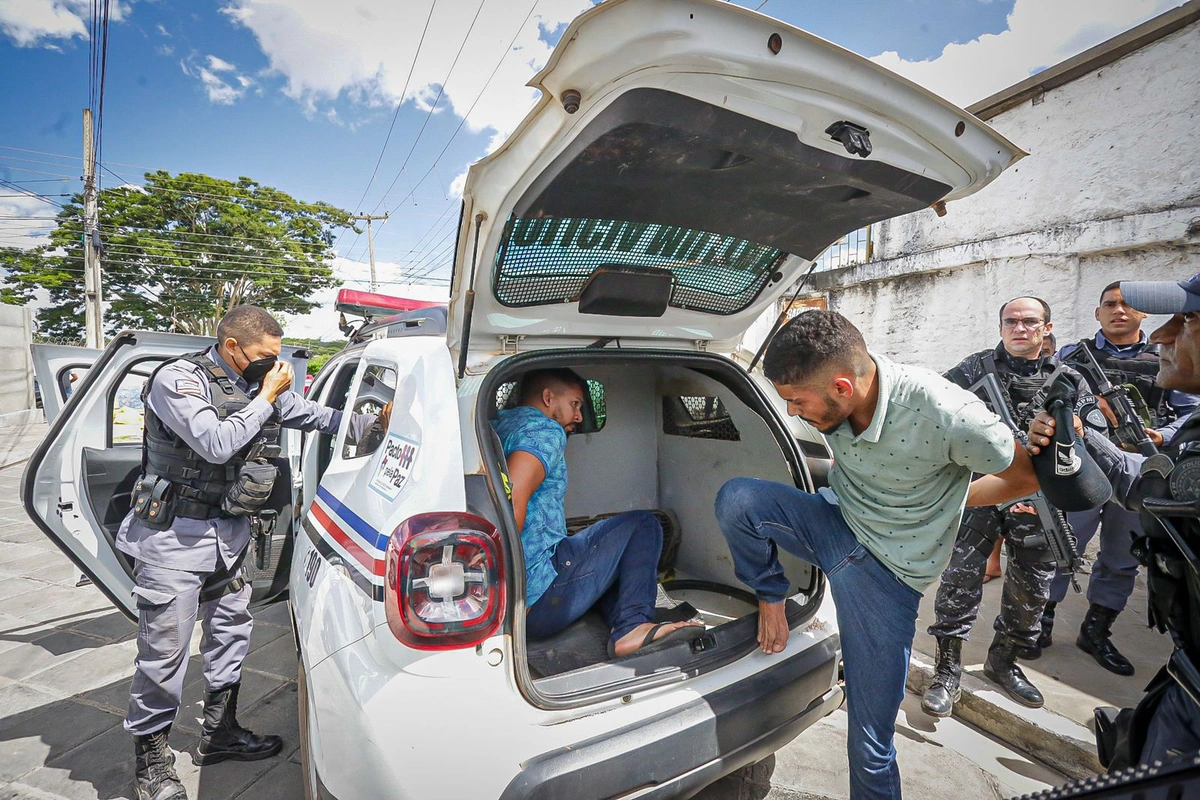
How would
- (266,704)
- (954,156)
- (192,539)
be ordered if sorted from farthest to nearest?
1. (266,704)
2. (192,539)
3. (954,156)

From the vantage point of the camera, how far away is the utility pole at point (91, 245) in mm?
16609

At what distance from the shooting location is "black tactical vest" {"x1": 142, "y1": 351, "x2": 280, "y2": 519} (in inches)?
85.5

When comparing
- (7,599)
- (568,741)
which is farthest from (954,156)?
(7,599)

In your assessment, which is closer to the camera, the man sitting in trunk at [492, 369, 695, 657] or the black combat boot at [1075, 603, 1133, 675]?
the man sitting in trunk at [492, 369, 695, 657]

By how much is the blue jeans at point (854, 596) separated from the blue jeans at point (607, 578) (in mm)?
394

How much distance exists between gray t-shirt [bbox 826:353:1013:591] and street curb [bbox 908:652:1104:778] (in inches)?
44.6

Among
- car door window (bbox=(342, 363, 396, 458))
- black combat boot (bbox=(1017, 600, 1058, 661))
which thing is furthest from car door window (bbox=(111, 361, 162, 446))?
black combat boot (bbox=(1017, 600, 1058, 661))

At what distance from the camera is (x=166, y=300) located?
24.1 meters

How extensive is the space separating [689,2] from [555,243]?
2.79 feet

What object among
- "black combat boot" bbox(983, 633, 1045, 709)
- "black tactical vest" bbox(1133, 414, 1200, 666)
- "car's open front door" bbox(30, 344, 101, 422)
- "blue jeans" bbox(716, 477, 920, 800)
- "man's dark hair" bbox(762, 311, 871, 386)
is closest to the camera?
"black tactical vest" bbox(1133, 414, 1200, 666)

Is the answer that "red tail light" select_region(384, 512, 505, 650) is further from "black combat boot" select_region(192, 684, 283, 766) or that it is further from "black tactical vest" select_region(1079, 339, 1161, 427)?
"black tactical vest" select_region(1079, 339, 1161, 427)

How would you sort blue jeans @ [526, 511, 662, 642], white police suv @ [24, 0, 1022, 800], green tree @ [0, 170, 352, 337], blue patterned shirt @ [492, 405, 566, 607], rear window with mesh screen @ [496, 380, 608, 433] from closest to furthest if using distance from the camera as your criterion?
1. white police suv @ [24, 0, 1022, 800]
2. blue patterned shirt @ [492, 405, 566, 607]
3. blue jeans @ [526, 511, 662, 642]
4. rear window with mesh screen @ [496, 380, 608, 433]
5. green tree @ [0, 170, 352, 337]

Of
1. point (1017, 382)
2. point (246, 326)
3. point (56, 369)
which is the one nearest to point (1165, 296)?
point (1017, 382)

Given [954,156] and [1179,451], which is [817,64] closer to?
[954,156]
